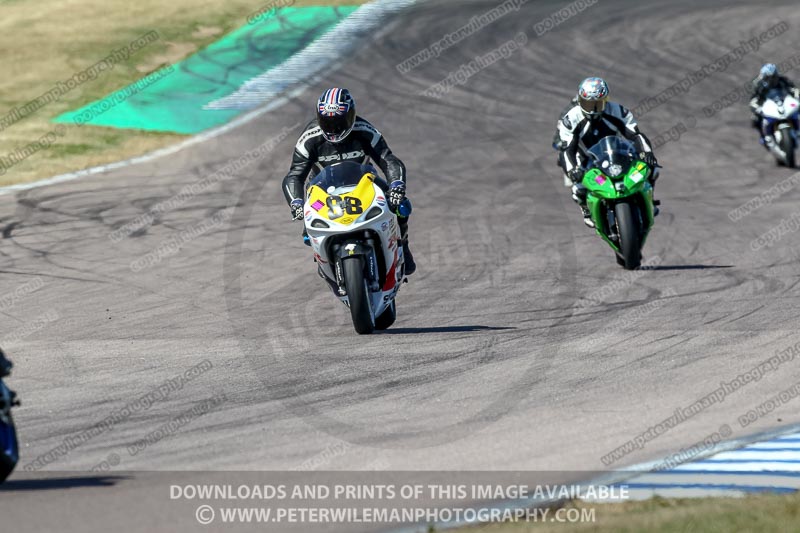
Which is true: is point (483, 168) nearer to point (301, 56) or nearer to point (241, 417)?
point (301, 56)

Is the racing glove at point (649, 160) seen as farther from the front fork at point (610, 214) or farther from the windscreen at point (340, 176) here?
the windscreen at point (340, 176)

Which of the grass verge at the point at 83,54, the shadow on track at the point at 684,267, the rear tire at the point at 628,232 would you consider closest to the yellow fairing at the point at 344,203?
the rear tire at the point at 628,232

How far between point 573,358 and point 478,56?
15.9m

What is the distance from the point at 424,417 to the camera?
8.07m

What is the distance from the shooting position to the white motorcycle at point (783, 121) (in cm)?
1897

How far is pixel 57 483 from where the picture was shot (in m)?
6.80

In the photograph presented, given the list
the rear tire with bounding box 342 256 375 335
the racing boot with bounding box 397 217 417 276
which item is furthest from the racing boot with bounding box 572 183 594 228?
the rear tire with bounding box 342 256 375 335

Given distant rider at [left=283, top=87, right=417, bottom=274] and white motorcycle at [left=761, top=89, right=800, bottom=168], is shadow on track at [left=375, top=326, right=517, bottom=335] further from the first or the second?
white motorcycle at [left=761, top=89, right=800, bottom=168]

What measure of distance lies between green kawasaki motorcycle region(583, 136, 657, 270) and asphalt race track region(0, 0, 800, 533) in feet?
1.26

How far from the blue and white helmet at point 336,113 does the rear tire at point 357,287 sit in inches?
59.5

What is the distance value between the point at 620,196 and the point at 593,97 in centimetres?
124

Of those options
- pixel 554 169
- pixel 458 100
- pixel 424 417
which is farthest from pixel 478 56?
pixel 424 417

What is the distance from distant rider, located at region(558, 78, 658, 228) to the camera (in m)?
13.3

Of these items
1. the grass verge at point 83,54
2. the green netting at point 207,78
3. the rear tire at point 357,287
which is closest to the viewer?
the rear tire at point 357,287
